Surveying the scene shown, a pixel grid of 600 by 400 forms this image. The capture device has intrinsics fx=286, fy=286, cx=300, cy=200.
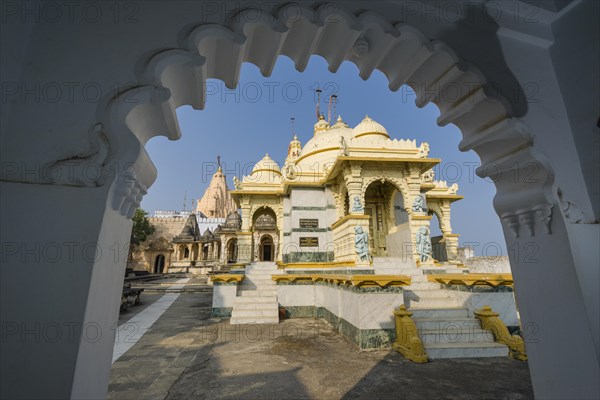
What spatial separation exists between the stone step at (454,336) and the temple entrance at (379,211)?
785 centimetres

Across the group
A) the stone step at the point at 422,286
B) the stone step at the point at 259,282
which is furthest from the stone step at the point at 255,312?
the stone step at the point at 422,286

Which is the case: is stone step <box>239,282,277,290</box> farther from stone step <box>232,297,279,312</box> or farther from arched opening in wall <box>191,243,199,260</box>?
arched opening in wall <box>191,243,199,260</box>

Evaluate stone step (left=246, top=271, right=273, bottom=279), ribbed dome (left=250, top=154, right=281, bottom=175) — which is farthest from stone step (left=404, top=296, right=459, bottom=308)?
ribbed dome (left=250, top=154, right=281, bottom=175)

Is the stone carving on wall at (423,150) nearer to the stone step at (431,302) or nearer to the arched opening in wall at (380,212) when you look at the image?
the arched opening in wall at (380,212)

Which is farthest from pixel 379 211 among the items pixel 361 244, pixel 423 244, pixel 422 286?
pixel 422 286

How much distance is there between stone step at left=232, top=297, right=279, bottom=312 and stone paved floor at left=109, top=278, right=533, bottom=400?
6.62ft

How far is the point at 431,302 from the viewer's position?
6.34m

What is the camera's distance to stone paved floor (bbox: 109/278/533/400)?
10.8 ft

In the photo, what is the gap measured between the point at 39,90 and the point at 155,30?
68 cm

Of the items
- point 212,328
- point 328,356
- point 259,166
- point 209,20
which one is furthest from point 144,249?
point 209,20

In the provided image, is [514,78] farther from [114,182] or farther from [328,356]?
[328,356]

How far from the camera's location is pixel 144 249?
39.7 metres

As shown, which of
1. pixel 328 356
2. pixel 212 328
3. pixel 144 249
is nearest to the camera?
pixel 328 356

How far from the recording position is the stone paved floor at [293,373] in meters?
3.30
